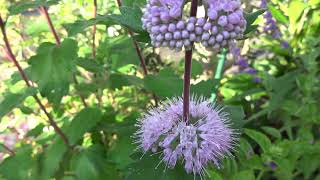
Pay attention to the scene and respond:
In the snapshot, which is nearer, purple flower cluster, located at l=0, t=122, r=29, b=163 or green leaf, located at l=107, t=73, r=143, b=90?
green leaf, located at l=107, t=73, r=143, b=90

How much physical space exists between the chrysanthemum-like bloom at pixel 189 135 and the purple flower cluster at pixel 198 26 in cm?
23

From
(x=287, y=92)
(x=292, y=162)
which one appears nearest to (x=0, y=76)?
(x=287, y=92)

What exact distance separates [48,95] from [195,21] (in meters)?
0.71

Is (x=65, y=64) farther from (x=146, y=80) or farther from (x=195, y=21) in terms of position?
(x=195, y=21)

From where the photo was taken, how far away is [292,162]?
4.98ft

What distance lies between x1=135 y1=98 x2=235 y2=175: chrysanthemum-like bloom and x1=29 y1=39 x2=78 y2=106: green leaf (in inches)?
15.6

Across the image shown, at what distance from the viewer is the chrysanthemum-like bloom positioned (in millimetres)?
1044

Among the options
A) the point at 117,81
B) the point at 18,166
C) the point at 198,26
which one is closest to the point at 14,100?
the point at 18,166

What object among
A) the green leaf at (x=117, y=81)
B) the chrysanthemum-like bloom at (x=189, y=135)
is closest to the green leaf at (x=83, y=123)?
the green leaf at (x=117, y=81)

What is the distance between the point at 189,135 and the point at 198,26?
10.2 inches

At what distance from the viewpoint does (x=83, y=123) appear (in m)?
→ 1.63

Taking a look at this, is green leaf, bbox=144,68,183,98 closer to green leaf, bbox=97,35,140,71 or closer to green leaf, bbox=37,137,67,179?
green leaf, bbox=97,35,140,71

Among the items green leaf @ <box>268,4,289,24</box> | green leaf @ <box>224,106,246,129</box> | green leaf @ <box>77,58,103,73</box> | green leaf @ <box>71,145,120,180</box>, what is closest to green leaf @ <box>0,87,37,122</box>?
green leaf @ <box>77,58,103,73</box>

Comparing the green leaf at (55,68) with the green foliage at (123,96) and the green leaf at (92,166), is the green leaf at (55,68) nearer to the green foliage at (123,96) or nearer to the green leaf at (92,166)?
the green foliage at (123,96)
